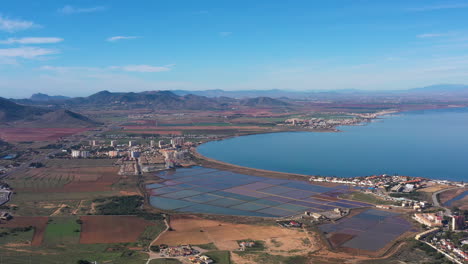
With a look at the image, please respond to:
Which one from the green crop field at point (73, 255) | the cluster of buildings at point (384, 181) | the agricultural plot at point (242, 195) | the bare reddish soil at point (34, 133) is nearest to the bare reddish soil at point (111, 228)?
the green crop field at point (73, 255)

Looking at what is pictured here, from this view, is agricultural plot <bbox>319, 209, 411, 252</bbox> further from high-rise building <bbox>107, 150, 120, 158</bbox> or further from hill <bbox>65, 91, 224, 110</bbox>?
hill <bbox>65, 91, 224, 110</bbox>

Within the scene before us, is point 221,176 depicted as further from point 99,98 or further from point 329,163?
point 99,98

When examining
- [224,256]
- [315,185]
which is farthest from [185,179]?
[224,256]

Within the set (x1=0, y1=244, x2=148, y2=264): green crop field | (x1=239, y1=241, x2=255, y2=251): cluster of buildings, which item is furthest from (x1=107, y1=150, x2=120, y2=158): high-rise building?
(x1=239, y1=241, x2=255, y2=251): cluster of buildings

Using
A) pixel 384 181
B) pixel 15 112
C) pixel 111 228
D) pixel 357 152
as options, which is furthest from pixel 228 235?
pixel 15 112

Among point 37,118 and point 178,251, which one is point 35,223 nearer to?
point 178,251

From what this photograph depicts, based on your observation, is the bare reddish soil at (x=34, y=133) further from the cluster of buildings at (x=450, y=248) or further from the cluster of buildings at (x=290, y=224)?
the cluster of buildings at (x=450, y=248)
